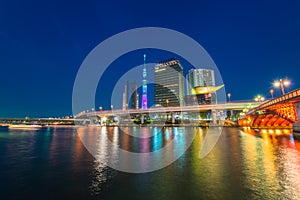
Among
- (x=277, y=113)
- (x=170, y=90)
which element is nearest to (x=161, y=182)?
(x=277, y=113)

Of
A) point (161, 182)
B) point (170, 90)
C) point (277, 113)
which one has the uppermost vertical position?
point (170, 90)

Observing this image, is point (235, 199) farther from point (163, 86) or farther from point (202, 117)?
point (163, 86)

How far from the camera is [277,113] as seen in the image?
43.5m

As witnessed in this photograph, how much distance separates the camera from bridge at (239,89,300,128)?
1228 inches

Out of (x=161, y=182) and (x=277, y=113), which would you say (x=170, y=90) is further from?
(x=161, y=182)

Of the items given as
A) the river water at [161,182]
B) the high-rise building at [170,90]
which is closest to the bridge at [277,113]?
the river water at [161,182]

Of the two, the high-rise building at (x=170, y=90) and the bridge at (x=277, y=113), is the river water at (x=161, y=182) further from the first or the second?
the high-rise building at (x=170, y=90)

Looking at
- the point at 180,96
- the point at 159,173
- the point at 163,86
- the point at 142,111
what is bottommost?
the point at 159,173

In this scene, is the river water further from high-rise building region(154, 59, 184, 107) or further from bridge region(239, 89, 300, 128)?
high-rise building region(154, 59, 184, 107)

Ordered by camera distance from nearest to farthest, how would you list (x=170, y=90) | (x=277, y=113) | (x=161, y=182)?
(x=161, y=182) → (x=277, y=113) → (x=170, y=90)

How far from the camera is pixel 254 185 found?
26.8 ft

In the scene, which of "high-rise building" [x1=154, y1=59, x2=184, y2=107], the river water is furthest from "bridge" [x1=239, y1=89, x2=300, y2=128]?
"high-rise building" [x1=154, y1=59, x2=184, y2=107]

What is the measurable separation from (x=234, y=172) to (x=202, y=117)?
148037 millimetres

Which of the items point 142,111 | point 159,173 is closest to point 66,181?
point 159,173
